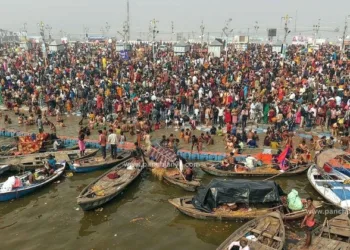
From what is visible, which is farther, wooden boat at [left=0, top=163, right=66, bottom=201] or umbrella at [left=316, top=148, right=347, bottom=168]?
umbrella at [left=316, top=148, right=347, bottom=168]

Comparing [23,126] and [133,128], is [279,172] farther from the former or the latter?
[23,126]

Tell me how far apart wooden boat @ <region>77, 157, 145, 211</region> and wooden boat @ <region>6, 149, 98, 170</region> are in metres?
2.89

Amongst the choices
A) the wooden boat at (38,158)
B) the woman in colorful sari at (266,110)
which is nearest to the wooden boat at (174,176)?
the wooden boat at (38,158)

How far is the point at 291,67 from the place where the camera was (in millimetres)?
39312

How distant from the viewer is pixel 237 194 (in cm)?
1456

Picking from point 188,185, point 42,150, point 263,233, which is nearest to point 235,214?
point 263,233

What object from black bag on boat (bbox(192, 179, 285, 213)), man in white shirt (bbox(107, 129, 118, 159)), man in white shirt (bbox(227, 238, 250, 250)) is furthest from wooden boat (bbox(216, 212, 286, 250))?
man in white shirt (bbox(107, 129, 118, 159))

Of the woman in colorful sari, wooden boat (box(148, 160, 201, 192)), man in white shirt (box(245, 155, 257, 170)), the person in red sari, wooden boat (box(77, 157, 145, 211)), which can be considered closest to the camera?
wooden boat (box(77, 157, 145, 211))

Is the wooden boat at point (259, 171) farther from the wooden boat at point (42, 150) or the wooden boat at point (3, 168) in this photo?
the wooden boat at point (3, 168)

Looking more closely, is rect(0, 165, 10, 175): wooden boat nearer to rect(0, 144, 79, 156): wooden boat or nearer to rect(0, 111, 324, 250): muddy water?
rect(0, 144, 79, 156): wooden boat

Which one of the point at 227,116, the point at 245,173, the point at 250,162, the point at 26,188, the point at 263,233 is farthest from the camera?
the point at 227,116

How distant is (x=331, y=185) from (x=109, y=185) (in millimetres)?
10130

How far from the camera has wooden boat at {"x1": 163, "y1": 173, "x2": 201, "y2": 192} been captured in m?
16.9

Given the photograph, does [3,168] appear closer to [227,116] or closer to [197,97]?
[227,116]
